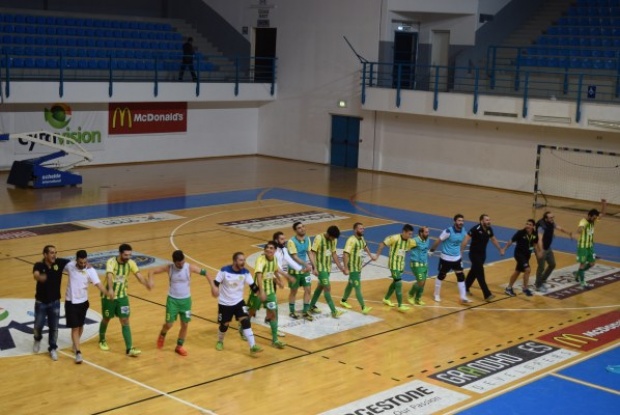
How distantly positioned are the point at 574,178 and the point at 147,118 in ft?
57.7

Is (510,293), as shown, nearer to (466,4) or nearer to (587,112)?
(587,112)

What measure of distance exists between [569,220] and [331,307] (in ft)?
47.7

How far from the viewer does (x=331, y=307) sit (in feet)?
56.4

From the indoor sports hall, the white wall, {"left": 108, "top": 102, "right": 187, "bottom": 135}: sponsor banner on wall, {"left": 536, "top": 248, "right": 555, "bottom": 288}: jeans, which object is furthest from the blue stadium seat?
{"left": 536, "top": 248, "right": 555, "bottom": 288}: jeans

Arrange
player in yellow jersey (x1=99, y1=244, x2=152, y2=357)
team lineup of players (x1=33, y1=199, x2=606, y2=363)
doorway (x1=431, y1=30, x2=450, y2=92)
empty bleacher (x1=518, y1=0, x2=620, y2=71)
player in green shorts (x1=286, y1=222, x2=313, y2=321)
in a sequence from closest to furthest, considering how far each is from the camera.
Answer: team lineup of players (x1=33, y1=199, x2=606, y2=363)
player in yellow jersey (x1=99, y1=244, x2=152, y2=357)
player in green shorts (x1=286, y1=222, x2=313, y2=321)
empty bleacher (x1=518, y1=0, x2=620, y2=71)
doorway (x1=431, y1=30, x2=450, y2=92)

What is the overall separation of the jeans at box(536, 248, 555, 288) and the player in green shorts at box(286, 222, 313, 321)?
582 centimetres

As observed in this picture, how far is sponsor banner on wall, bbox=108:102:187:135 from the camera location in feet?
A: 123

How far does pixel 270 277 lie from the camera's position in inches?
607

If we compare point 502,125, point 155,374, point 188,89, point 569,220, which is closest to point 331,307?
point 155,374

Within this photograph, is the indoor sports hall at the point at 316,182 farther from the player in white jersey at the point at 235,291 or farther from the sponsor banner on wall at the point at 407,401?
the player in white jersey at the point at 235,291

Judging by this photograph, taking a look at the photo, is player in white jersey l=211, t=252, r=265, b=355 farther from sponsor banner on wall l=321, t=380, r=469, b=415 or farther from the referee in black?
the referee in black

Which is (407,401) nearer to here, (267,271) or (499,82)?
(267,271)

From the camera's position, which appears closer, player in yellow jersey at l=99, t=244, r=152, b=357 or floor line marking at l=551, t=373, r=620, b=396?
floor line marking at l=551, t=373, r=620, b=396

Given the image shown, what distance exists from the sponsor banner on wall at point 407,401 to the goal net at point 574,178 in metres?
19.1
